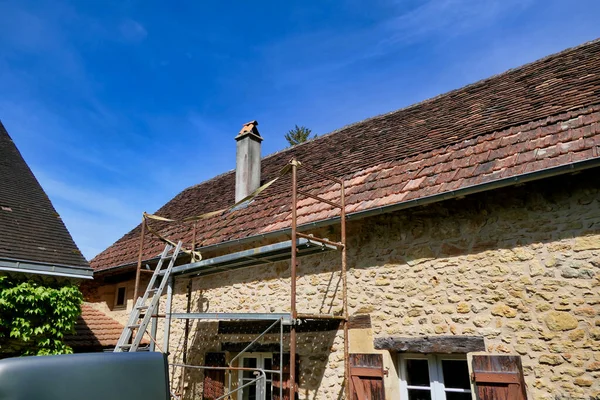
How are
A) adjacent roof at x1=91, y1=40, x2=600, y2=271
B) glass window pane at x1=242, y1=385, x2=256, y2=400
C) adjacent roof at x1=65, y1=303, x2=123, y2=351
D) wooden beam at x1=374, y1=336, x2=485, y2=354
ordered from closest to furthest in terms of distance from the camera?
wooden beam at x1=374, y1=336, x2=485, y2=354, adjacent roof at x1=91, y1=40, x2=600, y2=271, glass window pane at x1=242, y1=385, x2=256, y2=400, adjacent roof at x1=65, y1=303, x2=123, y2=351

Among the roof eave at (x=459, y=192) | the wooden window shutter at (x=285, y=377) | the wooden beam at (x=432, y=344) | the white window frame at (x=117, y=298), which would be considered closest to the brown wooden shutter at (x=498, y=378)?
the wooden beam at (x=432, y=344)

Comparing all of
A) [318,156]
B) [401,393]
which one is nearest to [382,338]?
[401,393]

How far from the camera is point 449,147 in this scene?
614 cm

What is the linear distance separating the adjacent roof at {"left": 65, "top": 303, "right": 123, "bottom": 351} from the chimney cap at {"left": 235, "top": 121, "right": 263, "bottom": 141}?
15.3ft

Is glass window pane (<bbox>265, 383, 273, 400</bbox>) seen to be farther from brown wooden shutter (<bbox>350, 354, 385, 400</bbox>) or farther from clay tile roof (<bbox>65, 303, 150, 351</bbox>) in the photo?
clay tile roof (<bbox>65, 303, 150, 351</bbox>)

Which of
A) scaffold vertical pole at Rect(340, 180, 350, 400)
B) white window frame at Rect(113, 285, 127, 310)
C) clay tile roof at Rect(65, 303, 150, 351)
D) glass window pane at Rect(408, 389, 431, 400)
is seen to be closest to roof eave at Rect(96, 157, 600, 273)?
scaffold vertical pole at Rect(340, 180, 350, 400)

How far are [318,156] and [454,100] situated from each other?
2768mm

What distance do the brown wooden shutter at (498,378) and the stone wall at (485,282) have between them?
4.0 inches

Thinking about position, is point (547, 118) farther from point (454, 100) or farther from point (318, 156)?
point (318, 156)

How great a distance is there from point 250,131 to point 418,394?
237 inches

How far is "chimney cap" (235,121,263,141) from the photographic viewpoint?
9.26 m

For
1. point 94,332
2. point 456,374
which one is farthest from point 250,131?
point 456,374

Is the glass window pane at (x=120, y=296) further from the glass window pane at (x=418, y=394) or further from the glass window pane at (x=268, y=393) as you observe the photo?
the glass window pane at (x=418, y=394)

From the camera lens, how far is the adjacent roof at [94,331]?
8086mm
